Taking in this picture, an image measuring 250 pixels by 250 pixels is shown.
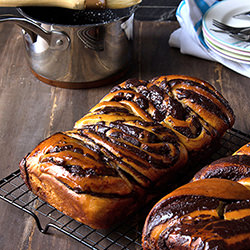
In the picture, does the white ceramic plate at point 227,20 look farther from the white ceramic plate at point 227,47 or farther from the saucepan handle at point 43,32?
the saucepan handle at point 43,32

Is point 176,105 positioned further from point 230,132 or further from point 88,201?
point 88,201

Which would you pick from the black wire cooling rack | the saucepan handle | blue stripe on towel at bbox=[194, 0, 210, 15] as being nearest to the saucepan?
the saucepan handle

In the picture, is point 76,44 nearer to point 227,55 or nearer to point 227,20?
point 227,55

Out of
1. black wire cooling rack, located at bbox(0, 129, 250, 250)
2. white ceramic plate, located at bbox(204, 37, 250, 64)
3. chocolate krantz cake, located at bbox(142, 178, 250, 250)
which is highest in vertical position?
white ceramic plate, located at bbox(204, 37, 250, 64)

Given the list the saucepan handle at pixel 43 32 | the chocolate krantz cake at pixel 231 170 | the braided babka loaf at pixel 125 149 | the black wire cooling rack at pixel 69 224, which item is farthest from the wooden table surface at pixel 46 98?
the chocolate krantz cake at pixel 231 170

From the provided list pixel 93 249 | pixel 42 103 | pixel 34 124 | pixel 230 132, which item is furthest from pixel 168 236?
pixel 42 103

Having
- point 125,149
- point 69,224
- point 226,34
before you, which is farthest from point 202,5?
point 69,224

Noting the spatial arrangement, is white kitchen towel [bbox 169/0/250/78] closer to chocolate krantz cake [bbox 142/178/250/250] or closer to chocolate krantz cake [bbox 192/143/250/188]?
chocolate krantz cake [bbox 192/143/250/188]
